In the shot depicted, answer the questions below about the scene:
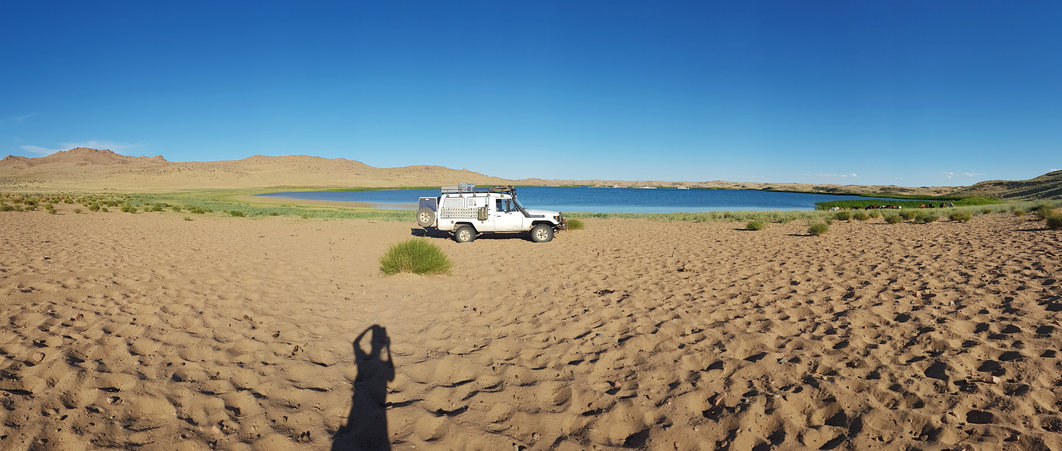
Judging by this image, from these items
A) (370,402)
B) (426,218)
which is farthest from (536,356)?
(426,218)

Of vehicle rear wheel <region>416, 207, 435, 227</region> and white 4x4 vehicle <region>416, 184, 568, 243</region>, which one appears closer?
white 4x4 vehicle <region>416, 184, 568, 243</region>

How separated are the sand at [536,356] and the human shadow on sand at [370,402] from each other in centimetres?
2

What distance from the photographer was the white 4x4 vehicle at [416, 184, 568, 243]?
1683 centimetres

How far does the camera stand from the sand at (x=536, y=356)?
357 centimetres

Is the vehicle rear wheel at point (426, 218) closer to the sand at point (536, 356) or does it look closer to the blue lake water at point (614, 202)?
the sand at point (536, 356)

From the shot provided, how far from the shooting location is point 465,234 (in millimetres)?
16828

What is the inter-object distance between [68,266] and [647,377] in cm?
1121

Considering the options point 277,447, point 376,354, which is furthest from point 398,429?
point 376,354

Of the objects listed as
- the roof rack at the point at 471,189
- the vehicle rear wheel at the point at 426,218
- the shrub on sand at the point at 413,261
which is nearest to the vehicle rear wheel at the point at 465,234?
the vehicle rear wheel at the point at 426,218

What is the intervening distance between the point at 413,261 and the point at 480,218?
23.1 feet

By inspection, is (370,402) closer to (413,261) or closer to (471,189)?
(413,261)

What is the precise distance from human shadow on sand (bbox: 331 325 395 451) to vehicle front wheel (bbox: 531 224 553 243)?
36.1ft

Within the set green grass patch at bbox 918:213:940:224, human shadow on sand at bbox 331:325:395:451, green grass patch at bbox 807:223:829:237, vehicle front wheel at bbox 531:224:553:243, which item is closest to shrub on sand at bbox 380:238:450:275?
human shadow on sand at bbox 331:325:395:451

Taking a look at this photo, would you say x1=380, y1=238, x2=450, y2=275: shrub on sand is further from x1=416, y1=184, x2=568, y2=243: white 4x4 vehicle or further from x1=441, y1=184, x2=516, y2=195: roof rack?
x1=441, y1=184, x2=516, y2=195: roof rack
